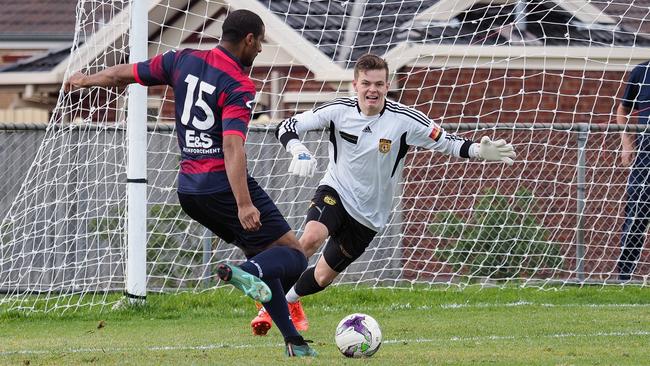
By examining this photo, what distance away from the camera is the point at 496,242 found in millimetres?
13578

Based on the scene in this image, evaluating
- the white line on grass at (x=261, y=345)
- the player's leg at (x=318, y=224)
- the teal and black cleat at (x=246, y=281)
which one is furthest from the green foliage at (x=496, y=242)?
the teal and black cleat at (x=246, y=281)

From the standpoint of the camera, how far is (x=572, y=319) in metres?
10.4

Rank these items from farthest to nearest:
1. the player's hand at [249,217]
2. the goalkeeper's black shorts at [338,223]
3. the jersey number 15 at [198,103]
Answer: the goalkeeper's black shorts at [338,223] → the jersey number 15 at [198,103] → the player's hand at [249,217]

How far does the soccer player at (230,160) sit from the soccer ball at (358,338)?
202 millimetres

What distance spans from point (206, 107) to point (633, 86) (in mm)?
6221

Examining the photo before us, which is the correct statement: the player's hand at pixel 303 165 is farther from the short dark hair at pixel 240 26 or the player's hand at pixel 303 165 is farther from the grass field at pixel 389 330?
the grass field at pixel 389 330

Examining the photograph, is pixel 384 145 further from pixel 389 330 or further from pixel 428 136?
pixel 389 330

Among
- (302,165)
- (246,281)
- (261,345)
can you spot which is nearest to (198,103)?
(302,165)

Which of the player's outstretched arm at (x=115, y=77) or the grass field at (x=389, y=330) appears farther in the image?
the player's outstretched arm at (x=115, y=77)

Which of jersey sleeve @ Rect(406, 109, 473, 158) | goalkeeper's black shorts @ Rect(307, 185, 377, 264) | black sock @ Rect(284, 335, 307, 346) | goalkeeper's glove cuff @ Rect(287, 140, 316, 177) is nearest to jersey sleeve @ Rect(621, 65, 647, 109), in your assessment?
jersey sleeve @ Rect(406, 109, 473, 158)

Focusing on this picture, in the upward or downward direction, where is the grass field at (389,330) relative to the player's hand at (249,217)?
downward

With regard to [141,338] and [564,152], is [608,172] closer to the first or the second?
[564,152]

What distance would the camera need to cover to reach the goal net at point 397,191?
491 inches

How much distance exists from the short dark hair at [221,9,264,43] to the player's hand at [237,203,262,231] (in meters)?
1.03
